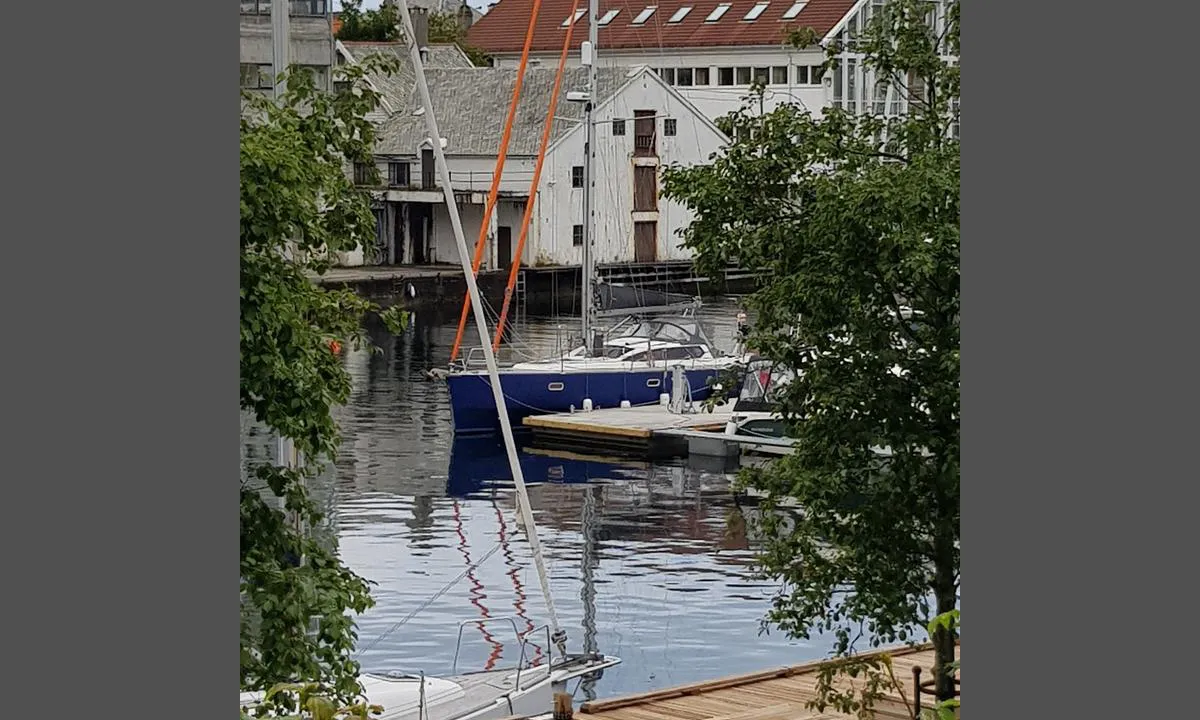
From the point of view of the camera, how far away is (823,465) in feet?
32.7

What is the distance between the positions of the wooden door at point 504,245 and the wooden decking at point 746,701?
146 ft

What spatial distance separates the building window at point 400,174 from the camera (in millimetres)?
55781

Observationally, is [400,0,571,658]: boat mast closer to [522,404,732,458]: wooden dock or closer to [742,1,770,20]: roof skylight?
[522,404,732,458]: wooden dock

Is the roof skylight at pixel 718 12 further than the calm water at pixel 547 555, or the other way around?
the roof skylight at pixel 718 12

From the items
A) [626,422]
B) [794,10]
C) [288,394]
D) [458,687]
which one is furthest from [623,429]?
[794,10]

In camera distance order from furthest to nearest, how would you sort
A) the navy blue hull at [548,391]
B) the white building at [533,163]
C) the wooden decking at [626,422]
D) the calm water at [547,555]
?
the white building at [533,163]
the navy blue hull at [548,391]
the wooden decking at [626,422]
the calm water at [547,555]

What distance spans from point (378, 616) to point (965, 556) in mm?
18143

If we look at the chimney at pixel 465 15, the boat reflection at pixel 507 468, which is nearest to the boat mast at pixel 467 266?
the boat reflection at pixel 507 468

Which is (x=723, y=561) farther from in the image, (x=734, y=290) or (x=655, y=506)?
(x=734, y=290)

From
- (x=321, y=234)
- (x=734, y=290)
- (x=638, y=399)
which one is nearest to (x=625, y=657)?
(x=321, y=234)

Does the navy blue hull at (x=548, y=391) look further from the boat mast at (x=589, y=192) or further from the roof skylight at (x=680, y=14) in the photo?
the roof skylight at (x=680, y=14)

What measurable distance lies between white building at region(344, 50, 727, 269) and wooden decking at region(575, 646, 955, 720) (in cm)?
4197

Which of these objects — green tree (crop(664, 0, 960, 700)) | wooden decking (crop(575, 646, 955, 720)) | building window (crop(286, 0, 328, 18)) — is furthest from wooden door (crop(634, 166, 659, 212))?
green tree (crop(664, 0, 960, 700))

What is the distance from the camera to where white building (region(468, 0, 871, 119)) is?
2260 inches
